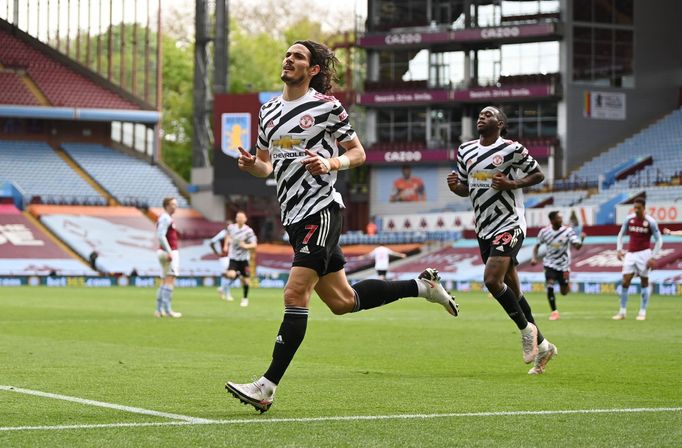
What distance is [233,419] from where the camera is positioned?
27.8ft

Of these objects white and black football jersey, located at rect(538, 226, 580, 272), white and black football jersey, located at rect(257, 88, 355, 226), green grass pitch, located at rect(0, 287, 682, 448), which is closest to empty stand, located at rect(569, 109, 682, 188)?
white and black football jersey, located at rect(538, 226, 580, 272)

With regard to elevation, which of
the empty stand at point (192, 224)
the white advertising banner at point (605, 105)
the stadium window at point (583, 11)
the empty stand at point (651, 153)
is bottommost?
the empty stand at point (192, 224)

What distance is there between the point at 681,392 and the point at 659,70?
6400 cm

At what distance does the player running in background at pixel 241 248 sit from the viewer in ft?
103

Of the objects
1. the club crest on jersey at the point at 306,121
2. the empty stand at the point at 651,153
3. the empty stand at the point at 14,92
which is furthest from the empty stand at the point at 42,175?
the club crest on jersey at the point at 306,121

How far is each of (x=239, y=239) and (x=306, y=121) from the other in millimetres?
22434

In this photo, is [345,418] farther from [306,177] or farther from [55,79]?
[55,79]

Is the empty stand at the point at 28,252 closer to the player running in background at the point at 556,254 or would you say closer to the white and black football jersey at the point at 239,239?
the white and black football jersey at the point at 239,239

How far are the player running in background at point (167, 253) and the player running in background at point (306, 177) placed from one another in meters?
13.4

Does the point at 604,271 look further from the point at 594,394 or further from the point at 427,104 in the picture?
the point at 594,394

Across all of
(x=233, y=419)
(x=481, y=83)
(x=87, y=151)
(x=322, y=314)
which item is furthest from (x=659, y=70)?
(x=233, y=419)

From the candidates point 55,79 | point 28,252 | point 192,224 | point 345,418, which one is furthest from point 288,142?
point 55,79

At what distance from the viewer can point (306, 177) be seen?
9.21 metres

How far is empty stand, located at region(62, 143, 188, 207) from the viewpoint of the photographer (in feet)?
241
